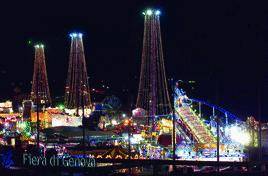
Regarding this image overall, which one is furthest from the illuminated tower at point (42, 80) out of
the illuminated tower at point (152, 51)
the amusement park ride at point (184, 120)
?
the illuminated tower at point (152, 51)

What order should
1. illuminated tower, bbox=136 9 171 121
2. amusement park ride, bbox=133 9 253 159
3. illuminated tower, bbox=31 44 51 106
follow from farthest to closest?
illuminated tower, bbox=31 44 51 106, illuminated tower, bbox=136 9 171 121, amusement park ride, bbox=133 9 253 159

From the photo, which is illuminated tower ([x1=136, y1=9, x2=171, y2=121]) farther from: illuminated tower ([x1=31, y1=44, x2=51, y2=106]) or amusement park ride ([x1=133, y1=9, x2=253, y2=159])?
illuminated tower ([x1=31, y1=44, x2=51, y2=106])

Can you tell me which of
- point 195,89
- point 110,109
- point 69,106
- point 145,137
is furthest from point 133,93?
point 145,137

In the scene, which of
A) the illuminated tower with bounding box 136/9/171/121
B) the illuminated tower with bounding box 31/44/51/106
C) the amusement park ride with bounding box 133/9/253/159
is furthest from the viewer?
the illuminated tower with bounding box 31/44/51/106

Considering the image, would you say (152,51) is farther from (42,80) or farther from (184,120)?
(42,80)

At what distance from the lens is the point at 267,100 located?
88000mm

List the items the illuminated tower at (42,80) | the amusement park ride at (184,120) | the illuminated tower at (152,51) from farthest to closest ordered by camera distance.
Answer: the illuminated tower at (42,80) → the illuminated tower at (152,51) → the amusement park ride at (184,120)

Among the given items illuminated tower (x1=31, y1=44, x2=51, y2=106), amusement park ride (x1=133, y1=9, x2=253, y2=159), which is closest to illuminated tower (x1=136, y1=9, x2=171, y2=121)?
amusement park ride (x1=133, y1=9, x2=253, y2=159)

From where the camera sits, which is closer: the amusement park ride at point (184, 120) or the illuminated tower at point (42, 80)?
the amusement park ride at point (184, 120)

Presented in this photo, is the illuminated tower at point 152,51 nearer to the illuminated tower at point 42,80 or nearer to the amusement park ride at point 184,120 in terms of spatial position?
the amusement park ride at point 184,120

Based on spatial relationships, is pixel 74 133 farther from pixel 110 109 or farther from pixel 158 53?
pixel 110 109

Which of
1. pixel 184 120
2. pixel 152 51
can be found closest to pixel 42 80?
pixel 184 120

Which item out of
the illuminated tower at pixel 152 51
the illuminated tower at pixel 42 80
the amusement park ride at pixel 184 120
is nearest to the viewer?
the amusement park ride at pixel 184 120

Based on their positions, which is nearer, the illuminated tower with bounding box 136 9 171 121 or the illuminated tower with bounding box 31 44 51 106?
the illuminated tower with bounding box 136 9 171 121
